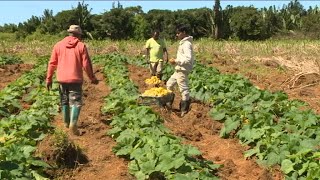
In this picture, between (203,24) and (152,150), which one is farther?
(203,24)

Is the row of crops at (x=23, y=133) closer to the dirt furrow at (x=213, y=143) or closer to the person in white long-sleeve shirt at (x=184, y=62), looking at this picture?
the dirt furrow at (x=213, y=143)

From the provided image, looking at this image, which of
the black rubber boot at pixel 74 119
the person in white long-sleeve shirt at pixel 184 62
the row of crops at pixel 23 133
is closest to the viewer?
the row of crops at pixel 23 133

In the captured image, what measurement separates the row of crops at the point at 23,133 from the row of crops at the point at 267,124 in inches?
103

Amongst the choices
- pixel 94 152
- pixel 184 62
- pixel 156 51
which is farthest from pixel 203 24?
pixel 94 152

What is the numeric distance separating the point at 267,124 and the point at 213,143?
0.87 meters

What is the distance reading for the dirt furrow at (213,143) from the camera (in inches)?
211

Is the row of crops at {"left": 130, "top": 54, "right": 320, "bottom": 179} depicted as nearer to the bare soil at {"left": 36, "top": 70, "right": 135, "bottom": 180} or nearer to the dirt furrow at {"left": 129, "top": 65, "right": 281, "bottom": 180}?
the dirt furrow at {"left": 129, "top": 65, "right": 281, "bottom": 180}

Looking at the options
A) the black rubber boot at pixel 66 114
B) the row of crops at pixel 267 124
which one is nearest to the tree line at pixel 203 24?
the row of crops at pixel 267 124

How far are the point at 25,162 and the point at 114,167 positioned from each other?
1.08 metres

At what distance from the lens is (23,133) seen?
18.7 ft

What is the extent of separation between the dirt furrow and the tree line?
3415 centimetres

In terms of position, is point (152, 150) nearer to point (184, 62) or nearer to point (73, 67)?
point (73, 67)

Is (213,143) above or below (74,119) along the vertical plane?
below

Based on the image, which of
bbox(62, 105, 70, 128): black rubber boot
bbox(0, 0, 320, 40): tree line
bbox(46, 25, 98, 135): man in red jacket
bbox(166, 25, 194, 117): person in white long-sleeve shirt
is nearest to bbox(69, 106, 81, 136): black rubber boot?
bbox(46, 25, 98, 135): man in red jacket
